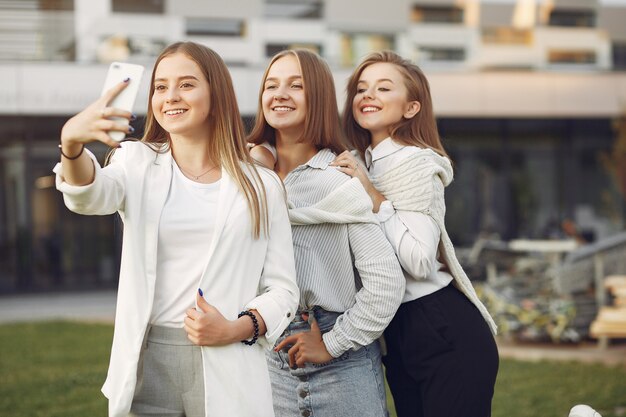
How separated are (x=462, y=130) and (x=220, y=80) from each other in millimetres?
15745

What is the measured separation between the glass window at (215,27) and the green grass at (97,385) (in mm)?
8208

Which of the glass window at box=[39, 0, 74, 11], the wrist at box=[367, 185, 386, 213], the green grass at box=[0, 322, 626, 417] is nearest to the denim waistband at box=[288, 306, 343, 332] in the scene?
the wrist at box=[367, 185, 386, 213]

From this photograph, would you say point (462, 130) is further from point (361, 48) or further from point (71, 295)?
point (71, 295)

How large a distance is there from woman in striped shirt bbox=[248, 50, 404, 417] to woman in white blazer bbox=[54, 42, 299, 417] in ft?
1.06

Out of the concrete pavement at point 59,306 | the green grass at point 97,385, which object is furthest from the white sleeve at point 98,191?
Answer: the concrete pavement at point 59,306

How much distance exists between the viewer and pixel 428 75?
16.9m

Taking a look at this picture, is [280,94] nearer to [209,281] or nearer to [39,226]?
[209,281]

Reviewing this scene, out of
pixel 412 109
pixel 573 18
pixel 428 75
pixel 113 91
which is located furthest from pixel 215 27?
pixel 113 91

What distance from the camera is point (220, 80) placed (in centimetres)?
238

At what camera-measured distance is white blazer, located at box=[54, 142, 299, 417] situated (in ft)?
7.22

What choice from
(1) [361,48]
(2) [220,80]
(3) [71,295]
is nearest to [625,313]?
(2) [220,80]

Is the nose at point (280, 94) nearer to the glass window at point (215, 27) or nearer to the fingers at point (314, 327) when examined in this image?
the fingers at point (314, 327)

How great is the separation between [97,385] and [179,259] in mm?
5254

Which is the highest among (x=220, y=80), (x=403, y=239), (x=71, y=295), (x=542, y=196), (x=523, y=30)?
(x=523, y=30)
